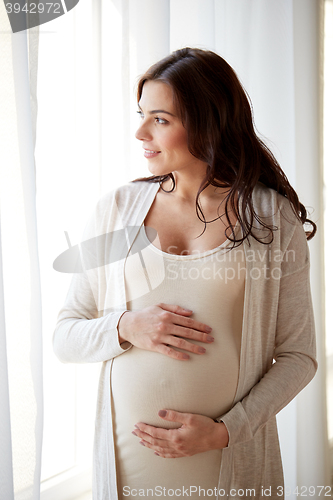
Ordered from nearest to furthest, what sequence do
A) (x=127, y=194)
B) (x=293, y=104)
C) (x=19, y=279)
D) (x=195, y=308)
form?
(x=19, y=279) < (x=195, y=308) < (x=127, y=194) < (x=293, y=104)

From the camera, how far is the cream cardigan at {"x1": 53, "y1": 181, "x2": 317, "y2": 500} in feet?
3.17

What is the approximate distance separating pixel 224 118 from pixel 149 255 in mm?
384

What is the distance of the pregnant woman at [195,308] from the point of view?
0.93 meters

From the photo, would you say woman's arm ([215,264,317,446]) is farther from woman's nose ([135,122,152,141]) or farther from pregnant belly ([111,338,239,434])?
woman's nose ([135,122,152,141])

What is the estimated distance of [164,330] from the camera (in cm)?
91

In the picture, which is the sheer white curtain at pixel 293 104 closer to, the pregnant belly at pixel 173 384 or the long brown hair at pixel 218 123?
the long brown hair at pixel 218 123

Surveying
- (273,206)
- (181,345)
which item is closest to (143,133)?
(273,206)

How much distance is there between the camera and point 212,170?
105cm

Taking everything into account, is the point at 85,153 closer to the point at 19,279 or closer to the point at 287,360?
the point at 19,279

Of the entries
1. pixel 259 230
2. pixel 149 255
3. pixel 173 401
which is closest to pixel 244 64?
pixel 259 230

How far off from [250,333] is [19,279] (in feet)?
1.73

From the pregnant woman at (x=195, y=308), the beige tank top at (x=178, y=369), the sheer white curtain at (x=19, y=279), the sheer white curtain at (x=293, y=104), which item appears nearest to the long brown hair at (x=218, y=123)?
the pregnant woman at (x=195, y=308)

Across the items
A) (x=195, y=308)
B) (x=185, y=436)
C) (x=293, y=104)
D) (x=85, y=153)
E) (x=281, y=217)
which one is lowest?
(x=185, y=436)

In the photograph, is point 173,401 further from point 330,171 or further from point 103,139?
point 330,171
